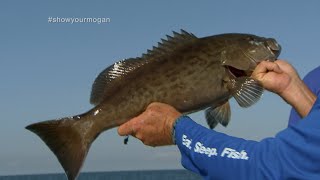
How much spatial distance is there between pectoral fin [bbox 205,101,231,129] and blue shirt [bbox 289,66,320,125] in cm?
76

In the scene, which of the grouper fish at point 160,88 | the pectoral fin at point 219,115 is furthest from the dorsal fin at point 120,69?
the pectoral fin at point 219,115

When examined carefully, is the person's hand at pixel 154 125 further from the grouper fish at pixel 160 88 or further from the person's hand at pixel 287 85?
the person's hand at pixel 287 85

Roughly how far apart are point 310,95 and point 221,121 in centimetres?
133

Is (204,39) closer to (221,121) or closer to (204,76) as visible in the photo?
(204,76)

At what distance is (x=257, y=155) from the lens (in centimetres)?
450

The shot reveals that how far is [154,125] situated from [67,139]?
95 cm

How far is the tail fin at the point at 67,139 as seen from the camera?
18.3ft

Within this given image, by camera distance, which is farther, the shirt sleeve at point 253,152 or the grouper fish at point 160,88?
the grouper fish at point 160,88

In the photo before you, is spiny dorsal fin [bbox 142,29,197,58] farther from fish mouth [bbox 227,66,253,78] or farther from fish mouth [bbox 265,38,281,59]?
fish mouth [bbox 265,38,281,59]

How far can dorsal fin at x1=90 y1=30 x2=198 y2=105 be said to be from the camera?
582 cm

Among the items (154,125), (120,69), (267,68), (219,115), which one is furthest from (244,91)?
(120,69)

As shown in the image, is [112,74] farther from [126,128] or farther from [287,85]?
[287,85]

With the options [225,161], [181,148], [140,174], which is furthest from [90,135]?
[140,174]

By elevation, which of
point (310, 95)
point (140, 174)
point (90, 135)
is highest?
point (310, 95)
